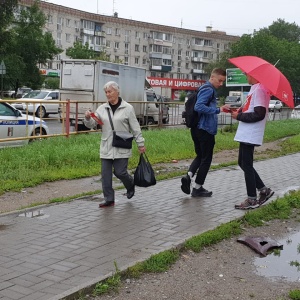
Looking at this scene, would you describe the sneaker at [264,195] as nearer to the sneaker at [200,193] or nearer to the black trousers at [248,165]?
the black trousers at [248,165]

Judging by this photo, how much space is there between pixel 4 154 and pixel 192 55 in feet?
353

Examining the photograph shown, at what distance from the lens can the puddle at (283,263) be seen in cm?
478

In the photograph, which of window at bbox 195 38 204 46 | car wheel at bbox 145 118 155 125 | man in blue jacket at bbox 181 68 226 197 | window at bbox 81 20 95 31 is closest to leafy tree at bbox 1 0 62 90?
car wheel at bbox 145 118 155 125

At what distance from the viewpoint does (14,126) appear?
13.1m

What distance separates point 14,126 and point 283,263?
31.0ft

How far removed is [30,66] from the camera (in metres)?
48.9

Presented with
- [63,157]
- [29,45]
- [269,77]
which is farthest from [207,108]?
[29,45]

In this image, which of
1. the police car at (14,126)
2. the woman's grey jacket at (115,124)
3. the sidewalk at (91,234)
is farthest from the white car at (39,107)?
the woman's grey jacket at (115,124)

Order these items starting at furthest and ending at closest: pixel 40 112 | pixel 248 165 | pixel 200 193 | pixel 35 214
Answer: pixel 40 112
pixel 200 193
pixel 248 165
pixel 35 214

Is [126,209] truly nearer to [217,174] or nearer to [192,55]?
[217,174]

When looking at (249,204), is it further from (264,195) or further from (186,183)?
(186,183)

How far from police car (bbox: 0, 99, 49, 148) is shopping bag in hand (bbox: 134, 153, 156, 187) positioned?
237 inches

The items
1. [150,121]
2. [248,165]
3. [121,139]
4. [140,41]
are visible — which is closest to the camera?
[121,139]

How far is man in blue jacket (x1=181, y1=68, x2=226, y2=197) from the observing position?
7.35 meters
